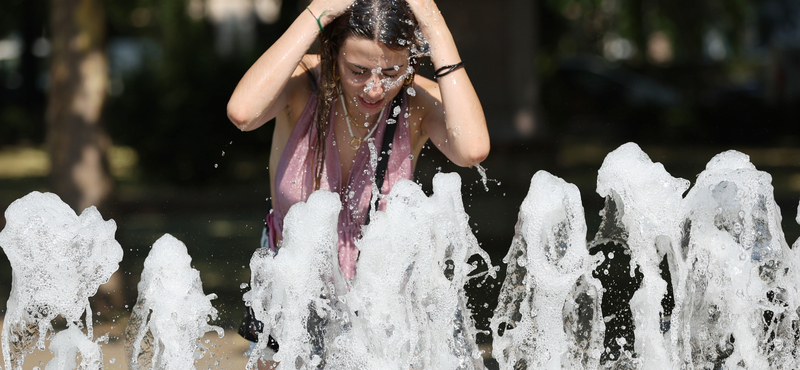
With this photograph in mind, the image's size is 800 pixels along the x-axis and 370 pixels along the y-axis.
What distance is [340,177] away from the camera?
8.03 ft

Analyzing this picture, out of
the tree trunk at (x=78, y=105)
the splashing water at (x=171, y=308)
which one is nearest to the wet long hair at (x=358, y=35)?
the splashing water at (x=171, y=308)

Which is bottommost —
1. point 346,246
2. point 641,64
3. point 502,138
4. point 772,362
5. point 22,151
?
point 772,362

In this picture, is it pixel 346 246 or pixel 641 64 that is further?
pixel 641 64

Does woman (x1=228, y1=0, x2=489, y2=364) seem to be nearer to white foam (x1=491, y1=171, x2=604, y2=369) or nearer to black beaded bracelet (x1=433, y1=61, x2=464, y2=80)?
black beaded bracelet (x1=433, y1=61, x2=464, y2=80)

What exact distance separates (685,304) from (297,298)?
3.62 ft

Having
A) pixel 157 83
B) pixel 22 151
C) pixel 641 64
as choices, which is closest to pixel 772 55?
pixel 641 64

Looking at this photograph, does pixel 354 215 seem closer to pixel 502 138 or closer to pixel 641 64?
pixel 502 138

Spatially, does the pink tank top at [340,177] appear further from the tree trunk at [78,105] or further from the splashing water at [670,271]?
the tree trunk at [78,105]

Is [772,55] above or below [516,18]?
above

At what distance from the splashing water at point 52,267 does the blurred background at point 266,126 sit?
222 centimetres

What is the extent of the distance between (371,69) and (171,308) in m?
0.86

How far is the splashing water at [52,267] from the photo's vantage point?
2314 mm

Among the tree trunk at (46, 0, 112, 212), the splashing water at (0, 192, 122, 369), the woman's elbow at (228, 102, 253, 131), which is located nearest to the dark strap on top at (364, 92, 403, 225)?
the woman's elbow at (228, 102, 253, 131)

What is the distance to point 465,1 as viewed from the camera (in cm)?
981
